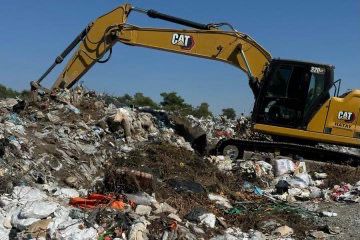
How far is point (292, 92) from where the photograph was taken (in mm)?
10820

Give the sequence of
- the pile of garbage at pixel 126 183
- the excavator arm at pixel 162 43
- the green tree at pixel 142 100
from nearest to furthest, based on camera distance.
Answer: the pile of garbage at pixel 126 183 < the excavator arm at pixel 162 43 < the green tree at pixel 142 100

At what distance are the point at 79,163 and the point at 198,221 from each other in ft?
9.09

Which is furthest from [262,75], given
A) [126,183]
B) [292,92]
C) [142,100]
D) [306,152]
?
[142,100]

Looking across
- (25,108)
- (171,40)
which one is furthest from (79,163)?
(171,40)

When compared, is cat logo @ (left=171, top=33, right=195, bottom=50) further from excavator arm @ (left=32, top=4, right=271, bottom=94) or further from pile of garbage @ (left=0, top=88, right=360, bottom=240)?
pile of garbage @ (left=0, top=88, right=360, bottom=240)

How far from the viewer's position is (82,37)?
12.4m

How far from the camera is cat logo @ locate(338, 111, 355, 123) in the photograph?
35.1 ft

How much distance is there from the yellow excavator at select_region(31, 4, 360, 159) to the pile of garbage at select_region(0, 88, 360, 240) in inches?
22.5

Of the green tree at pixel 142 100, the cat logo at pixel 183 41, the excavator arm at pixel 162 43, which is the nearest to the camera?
the excavator arm at pixel 162 43

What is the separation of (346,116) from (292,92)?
3.59ft

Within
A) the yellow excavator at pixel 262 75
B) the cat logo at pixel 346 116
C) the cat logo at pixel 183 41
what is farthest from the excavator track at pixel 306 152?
the cat logo at pixel 183 41

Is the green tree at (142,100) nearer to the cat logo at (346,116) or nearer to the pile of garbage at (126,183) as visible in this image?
the pile of garbage at (126,183)

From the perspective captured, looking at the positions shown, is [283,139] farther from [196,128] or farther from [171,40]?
[171,40]

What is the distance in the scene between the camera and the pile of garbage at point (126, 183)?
19.6ft
